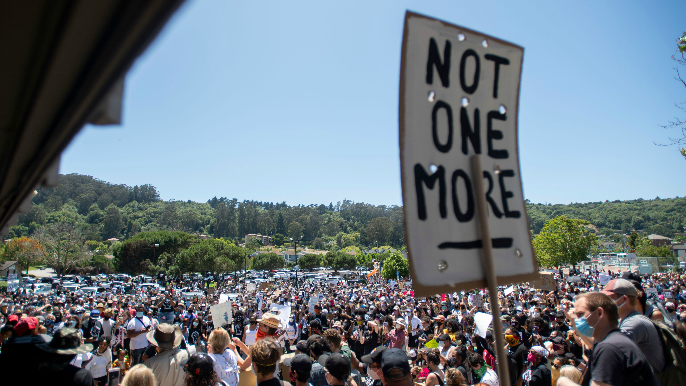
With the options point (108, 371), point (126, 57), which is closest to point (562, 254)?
point (108, 371)

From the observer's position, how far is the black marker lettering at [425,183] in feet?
4.51

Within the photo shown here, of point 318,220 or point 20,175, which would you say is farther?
point 318,220

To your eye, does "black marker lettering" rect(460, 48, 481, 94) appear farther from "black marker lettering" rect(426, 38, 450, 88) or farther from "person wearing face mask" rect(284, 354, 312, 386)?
"person wearing face mask" rect(284, 354, 312, 386)

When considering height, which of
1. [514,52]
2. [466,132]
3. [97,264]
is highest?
[514,52]

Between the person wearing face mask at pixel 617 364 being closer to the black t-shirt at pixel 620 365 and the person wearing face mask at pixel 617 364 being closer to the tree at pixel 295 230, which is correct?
the black t-shirt at pixel 620 365

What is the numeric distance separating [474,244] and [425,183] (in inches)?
12.6

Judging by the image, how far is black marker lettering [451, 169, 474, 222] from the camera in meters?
1.45

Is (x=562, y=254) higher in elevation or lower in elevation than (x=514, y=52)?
lower

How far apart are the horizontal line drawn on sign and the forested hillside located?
115867 mm

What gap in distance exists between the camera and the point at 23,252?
174 feet

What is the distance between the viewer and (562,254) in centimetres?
4850

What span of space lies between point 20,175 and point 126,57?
1.72m

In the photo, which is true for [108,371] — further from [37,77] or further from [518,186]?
[518,186]

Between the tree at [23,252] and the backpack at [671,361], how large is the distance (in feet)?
226
